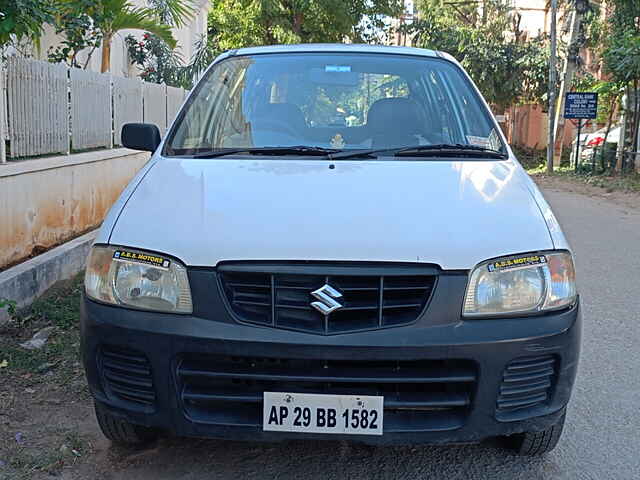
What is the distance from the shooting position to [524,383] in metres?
2.60

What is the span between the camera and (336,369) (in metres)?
2.51

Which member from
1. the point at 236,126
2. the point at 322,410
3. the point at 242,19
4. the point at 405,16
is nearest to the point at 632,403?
the point at 322,410

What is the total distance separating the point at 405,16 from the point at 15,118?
28.3 m

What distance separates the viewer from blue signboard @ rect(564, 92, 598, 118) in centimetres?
1920

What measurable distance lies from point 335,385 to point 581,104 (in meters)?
18.6

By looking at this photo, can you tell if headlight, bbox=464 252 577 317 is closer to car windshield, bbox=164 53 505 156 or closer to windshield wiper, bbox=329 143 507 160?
windshield wiper, bbox=329 143 507 160

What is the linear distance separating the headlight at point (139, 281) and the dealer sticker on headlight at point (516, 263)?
3.58ft

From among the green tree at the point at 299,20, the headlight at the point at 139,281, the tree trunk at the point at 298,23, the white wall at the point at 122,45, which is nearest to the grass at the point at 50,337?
the headlight at the point at 139,281

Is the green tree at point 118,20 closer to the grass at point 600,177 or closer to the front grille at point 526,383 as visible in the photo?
the front grille at point 526,383

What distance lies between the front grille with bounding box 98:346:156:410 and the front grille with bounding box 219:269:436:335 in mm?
399

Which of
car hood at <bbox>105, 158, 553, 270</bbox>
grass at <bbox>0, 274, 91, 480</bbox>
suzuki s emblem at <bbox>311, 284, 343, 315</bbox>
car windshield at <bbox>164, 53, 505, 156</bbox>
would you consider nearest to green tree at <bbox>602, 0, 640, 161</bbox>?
car windshield at <bbox>164, 53, 505, 156</bbox>

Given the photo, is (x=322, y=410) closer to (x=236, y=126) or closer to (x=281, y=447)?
(x=281, y=447)

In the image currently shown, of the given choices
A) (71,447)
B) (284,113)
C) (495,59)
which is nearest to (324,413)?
(71,447)

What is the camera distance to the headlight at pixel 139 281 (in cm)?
256
